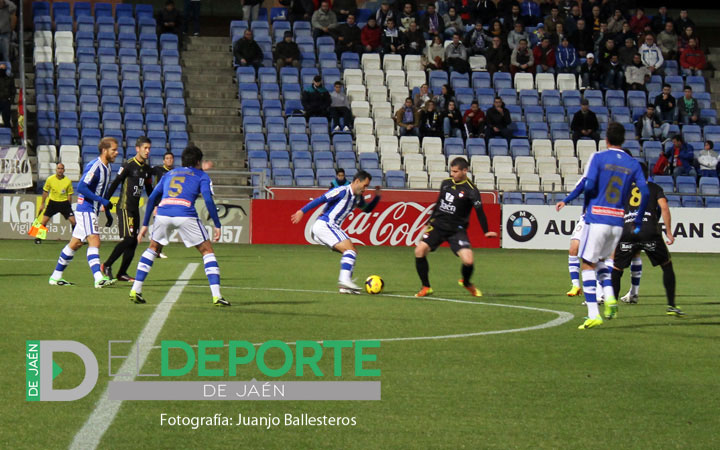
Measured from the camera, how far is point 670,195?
31.3 meters

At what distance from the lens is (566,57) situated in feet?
119

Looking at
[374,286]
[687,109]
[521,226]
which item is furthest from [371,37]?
[374,286]

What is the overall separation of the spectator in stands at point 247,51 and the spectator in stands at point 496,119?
724cm

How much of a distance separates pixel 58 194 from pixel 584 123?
15547mm

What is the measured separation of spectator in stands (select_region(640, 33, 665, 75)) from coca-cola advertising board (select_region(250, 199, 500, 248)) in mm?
10182

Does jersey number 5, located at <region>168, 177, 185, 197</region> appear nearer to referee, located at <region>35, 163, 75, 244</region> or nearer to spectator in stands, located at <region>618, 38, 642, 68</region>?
A: referee, located at <region>35, 163, 75, 244</region>

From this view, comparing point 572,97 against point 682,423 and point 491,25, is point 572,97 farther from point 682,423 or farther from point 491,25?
point 682,423

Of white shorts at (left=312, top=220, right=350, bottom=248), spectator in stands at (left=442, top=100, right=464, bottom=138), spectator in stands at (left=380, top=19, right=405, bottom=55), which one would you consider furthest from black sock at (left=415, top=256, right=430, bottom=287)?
spectator in stands at (left=380, top=19, right=405, bottom=55)

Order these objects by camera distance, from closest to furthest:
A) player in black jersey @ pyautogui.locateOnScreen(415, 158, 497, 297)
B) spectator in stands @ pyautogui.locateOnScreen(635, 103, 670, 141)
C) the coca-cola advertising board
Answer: player in black jersey @ pyautogui.locateOnScreen(415, 158, 497, 297), the coca-cola advertising board, spectator in stands @ pyautogui.locateOnScreen(635, 103, 670, 141)

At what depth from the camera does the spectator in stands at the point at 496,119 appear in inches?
1302

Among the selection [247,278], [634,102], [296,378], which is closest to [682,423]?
[296,378]

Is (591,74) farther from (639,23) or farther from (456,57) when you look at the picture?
(456,57)

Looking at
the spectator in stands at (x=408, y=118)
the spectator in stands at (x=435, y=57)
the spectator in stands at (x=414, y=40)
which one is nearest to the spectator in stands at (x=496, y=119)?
the spectator in stands at (x=408, y=118)

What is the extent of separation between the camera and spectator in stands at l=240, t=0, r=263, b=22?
36469mm
